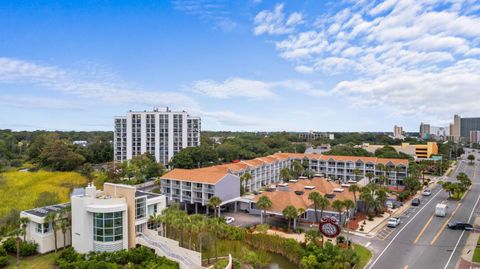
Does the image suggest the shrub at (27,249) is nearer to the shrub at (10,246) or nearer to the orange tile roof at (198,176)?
the shrub at (10,246)

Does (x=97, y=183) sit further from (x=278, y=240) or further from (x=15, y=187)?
(x=278, y=240)

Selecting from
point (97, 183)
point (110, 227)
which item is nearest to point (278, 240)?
point (110, 227)

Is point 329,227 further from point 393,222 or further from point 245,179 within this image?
point 245,179

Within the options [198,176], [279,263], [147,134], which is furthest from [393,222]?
[147,134]

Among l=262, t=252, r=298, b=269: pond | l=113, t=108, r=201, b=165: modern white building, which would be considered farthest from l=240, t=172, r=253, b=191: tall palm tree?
l=113, t=108, r=201, b=165: modern white building

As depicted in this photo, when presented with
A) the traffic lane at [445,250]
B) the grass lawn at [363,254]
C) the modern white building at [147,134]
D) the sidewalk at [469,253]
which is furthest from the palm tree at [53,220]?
the modern white building at [147,134]

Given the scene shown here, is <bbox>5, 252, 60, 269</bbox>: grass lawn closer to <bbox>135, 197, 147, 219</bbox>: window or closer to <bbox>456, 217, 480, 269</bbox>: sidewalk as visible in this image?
<bbox>135, 197, 147, 219</bbox>: window
